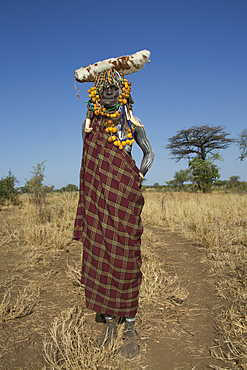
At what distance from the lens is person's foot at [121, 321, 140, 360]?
187cm

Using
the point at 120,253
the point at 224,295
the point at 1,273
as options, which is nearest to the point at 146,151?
the point at 120,253

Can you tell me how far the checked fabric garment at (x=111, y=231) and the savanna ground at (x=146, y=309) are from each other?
37 cm

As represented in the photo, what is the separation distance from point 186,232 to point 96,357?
13.6 feet

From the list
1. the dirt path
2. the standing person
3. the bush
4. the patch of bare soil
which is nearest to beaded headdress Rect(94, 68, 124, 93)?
the standing person

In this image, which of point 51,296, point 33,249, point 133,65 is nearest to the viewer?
point 133,65

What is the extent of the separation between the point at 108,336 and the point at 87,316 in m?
0.57

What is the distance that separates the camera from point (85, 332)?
2186 mm

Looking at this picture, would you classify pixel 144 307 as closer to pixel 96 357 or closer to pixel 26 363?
pixel 96 357

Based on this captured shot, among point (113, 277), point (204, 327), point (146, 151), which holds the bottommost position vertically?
point (204, 327)

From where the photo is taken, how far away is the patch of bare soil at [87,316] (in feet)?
6.07

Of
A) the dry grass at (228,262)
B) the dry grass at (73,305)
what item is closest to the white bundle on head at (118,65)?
the dry grass at (73,305)

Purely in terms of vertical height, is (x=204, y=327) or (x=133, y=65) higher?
(x=133, y=65)

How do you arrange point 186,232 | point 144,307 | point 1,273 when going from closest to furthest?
point 144,307 → point 1,273 → point 186,232

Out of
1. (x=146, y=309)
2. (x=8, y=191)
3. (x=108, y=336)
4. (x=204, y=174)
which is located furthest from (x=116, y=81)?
(x=204, y=174)
